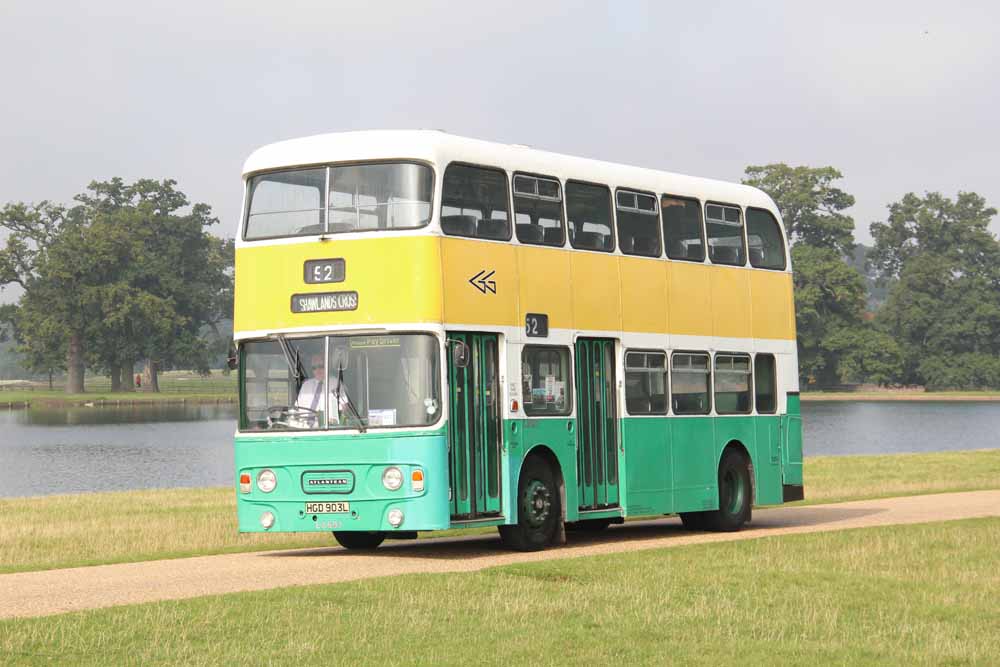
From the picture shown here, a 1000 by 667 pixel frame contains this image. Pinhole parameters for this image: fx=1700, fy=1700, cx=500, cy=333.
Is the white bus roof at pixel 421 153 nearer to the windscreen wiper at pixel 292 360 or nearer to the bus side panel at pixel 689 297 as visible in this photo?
the bus side panel at pixel 689 297

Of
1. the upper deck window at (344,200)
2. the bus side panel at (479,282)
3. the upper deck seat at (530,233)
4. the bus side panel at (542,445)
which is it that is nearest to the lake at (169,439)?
the bus side panel at (542,445)

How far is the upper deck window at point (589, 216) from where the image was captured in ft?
68.5

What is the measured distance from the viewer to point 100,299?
131000 millimetres

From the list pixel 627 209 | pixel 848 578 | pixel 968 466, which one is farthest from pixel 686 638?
A: pixel 968 466

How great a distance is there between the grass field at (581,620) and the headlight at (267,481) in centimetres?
321

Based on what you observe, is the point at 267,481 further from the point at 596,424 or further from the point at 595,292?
the point at 595,292

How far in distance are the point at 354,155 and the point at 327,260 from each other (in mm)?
1200

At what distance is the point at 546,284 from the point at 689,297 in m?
3.48

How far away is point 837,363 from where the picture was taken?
143750 mm

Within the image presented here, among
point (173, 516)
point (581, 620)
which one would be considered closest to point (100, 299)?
point (173, 516)

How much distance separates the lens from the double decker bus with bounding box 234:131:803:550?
60.7 feet

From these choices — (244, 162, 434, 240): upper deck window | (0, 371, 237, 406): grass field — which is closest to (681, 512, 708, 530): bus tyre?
(244, 162, 434, 240): upper deck window

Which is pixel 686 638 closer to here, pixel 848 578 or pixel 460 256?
pixel 848 578

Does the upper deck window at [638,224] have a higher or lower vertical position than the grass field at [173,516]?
higher
